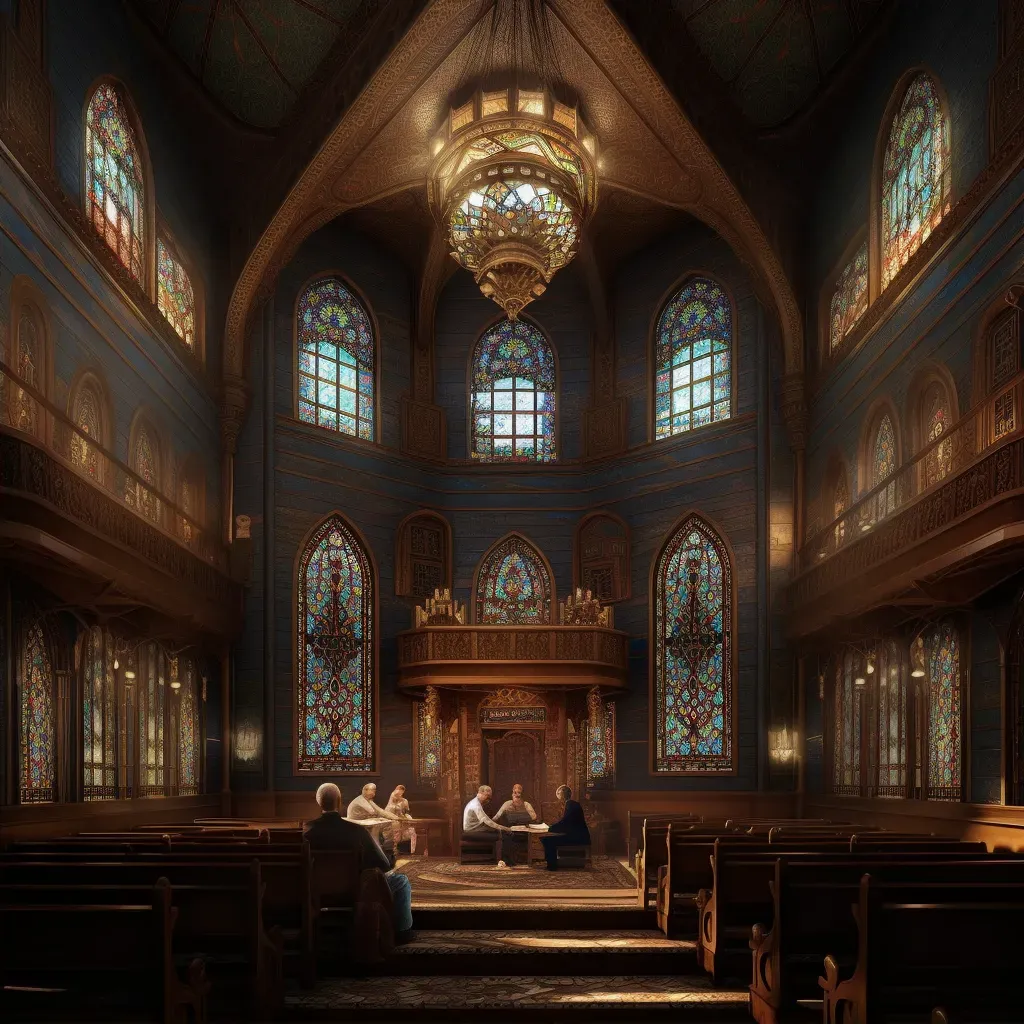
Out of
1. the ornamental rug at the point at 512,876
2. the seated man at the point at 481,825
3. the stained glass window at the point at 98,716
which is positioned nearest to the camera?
the stained glass window at the point at 98,716

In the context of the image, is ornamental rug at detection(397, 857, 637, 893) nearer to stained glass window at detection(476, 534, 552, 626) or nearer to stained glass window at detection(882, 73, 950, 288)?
stained glass window at detection(476, 534, 552, 626)

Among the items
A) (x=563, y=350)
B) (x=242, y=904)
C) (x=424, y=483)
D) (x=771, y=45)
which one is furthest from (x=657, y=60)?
(x=242, y=904)

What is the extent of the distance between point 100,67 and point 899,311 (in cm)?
1090

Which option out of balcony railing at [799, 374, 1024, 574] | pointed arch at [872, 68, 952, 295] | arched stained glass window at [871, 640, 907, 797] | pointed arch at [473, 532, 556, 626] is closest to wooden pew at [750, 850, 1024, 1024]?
balcony railing at [799, 374, 1024, 574]

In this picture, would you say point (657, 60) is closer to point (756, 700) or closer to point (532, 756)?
point (756, 700)

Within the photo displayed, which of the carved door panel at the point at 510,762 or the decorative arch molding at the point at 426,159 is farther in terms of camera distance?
the carved door panel at the point at 510,762

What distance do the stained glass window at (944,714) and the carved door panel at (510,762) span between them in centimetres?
988

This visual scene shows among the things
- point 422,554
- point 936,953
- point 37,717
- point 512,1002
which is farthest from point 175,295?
point 936,953

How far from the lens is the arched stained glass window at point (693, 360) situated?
2362cm

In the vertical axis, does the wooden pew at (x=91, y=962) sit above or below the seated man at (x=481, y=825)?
above

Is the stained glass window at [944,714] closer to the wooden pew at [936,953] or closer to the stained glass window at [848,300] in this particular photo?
the stained glass window at [848,300]

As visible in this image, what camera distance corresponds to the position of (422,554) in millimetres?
24734

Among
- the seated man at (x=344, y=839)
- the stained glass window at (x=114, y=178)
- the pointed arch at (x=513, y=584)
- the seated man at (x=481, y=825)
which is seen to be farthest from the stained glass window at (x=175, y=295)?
the seated man at (x=344, y=839)

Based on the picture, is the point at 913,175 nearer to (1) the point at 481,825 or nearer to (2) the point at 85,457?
(1) the point at 481,825
